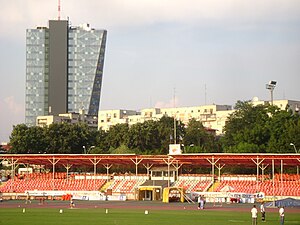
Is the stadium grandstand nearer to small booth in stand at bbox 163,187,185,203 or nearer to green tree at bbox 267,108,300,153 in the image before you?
small booth in stand at bbox 163,187,185,203

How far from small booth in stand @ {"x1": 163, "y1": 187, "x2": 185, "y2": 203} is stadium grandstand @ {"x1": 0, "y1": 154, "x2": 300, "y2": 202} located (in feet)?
0.49

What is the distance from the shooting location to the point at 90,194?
342 feet

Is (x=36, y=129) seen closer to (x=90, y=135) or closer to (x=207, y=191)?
(x=90, y=135)

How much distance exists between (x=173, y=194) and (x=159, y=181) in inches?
583

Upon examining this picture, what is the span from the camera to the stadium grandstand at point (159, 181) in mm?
98812

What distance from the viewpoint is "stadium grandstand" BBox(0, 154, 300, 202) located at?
98812 millimetres

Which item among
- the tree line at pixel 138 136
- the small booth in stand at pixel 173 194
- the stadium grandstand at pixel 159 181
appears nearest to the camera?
the small booth in stand at pixel 173 194

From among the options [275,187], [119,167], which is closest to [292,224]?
[275,187]

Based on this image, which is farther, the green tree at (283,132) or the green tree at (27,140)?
the green tree at (27,140)

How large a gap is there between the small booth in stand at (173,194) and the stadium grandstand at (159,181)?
150mm

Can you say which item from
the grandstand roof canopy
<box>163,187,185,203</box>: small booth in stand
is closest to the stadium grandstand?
the grandstand roof canopy

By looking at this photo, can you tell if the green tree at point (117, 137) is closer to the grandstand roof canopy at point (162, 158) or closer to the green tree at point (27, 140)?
the green tree at point (27, 140)

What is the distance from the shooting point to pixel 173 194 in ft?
315

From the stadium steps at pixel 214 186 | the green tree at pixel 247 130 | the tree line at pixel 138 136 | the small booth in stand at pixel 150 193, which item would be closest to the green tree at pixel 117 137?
the tree line at pixel 138 136
